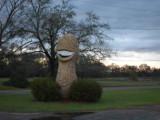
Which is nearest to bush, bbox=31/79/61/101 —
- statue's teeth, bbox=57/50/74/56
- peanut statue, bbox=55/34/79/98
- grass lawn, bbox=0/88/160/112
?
peanut statue, bbox=55/34/79/98

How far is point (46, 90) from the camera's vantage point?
3177 cm

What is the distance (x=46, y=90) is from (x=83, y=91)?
2464mm

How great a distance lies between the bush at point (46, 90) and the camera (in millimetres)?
31797

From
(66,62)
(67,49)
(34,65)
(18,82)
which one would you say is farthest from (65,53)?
(34,65)

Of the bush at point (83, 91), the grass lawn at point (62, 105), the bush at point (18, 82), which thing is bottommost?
the grass lawn at point (62, 105)

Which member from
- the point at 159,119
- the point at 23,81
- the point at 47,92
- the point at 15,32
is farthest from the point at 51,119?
the point at 23,81

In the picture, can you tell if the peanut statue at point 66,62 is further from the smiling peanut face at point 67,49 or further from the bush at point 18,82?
the bush at point 18,82

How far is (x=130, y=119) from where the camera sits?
19109mm

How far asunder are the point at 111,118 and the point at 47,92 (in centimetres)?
1261

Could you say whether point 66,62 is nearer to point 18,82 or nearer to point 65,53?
point 65,53

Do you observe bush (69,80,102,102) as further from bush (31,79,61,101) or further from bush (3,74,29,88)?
bush (3,74,29,88)

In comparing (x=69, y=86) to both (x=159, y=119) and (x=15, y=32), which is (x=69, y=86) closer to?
(x=159, y=119)

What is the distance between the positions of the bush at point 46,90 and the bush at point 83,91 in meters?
1.01

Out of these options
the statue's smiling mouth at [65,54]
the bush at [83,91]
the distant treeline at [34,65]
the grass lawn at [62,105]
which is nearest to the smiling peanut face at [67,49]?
the statue's smiling mouth at [65,54]
